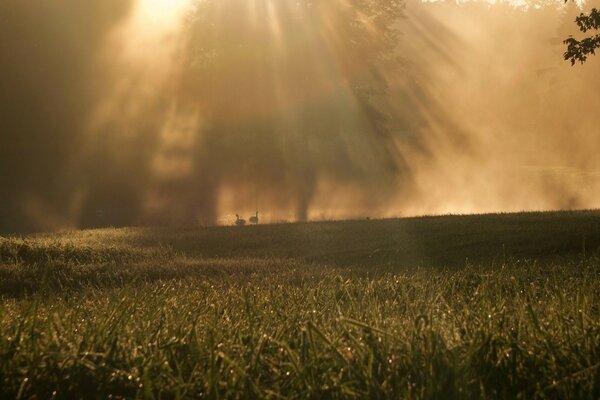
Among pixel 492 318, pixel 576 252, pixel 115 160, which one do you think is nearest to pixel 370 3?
pixel 115 160

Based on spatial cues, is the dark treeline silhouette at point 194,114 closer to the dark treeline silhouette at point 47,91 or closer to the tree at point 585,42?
the dark treeline silhouette at point 47,91

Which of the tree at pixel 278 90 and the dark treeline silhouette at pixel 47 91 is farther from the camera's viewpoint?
the tree at pixel 278 90

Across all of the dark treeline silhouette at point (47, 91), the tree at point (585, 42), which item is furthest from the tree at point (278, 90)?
the tree at point (585, 42)

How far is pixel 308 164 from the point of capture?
4322 centimetres

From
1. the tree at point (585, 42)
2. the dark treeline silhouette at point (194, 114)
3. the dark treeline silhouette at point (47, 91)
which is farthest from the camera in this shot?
the dark treeline silhouette at point (194, 114)

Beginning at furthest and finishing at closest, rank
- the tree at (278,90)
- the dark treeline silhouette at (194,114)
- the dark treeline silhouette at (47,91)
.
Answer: the tree at (278,90) < the dark treeline silhouette at (194,114) < the dark treeline silhouette at (47,91)

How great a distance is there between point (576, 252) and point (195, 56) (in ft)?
83.3

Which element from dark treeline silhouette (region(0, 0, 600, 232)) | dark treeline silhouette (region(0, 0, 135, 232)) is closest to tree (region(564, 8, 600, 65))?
dark treeline silhouette (region(0, 0, 600, 232))

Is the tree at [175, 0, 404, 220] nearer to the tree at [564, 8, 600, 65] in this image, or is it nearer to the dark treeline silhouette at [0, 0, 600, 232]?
the dark treeline silhouette at [0, 0, 600, 232]

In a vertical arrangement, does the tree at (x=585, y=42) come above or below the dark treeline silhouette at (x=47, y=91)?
below

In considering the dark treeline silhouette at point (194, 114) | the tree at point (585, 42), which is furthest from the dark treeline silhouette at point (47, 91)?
the tree at point (585, 42)

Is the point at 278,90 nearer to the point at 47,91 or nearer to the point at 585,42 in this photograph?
the point at 47,91

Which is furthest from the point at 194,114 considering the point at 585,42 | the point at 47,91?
the point at 585,42

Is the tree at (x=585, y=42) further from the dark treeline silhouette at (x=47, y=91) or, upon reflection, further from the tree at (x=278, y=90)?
the dark treeline silhouette at (x=47, y=91)
